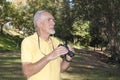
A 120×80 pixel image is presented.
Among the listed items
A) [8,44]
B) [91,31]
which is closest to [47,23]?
[91,31]

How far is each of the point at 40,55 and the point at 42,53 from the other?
0.04 m

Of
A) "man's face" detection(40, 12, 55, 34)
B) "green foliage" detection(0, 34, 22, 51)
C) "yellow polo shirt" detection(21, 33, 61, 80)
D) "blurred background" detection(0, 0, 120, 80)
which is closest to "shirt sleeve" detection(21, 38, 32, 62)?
"yellow polo shirt" detection(21, 33, 61, 80)

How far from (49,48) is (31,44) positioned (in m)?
0.26

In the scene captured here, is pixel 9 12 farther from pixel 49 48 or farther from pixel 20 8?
pixel 49 48

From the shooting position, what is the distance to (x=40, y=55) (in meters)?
4.95

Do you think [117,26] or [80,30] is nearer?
[117,26]

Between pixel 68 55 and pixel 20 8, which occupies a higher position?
pixel 68 55

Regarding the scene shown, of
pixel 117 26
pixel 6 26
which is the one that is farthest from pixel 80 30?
pixel 117 26

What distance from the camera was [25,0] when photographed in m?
85.1

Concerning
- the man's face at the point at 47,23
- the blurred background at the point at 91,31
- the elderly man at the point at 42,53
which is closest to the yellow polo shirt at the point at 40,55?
the elderly man at the point at 42,53

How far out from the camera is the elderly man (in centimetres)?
480

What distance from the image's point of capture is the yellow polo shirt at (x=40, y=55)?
4.88 m

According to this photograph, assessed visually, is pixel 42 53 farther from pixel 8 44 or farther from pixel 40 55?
pixel 8 44

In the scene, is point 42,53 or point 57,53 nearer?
point 57,53
